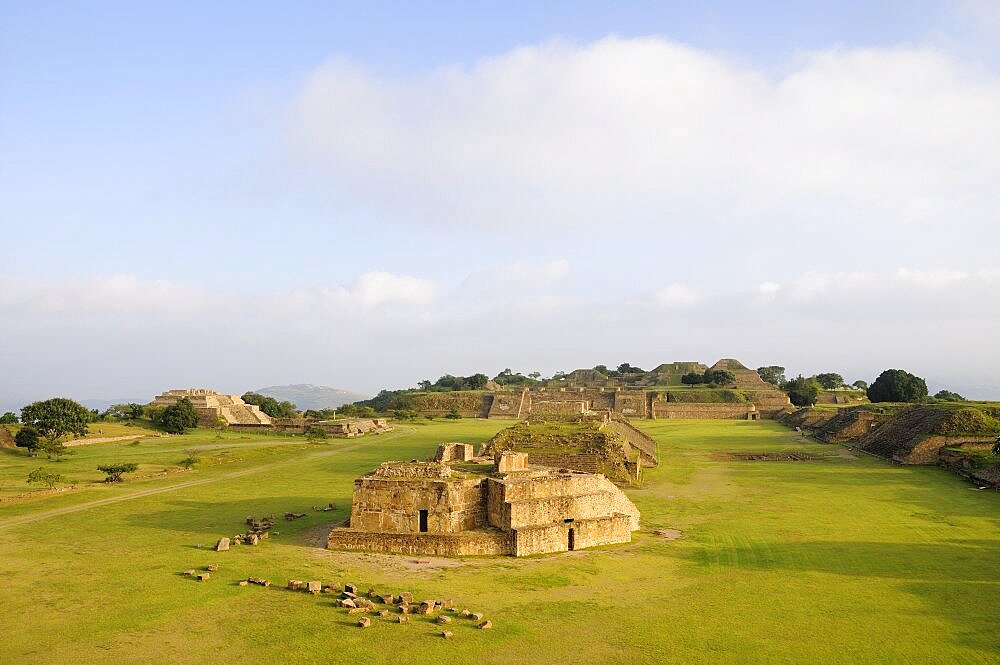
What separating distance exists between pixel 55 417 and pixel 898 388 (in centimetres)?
9062

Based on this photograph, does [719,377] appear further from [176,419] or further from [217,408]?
[176,419]

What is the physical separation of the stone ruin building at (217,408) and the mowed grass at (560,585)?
1613 inches

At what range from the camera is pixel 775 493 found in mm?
30500

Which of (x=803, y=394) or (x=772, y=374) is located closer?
(x=803, y=394)

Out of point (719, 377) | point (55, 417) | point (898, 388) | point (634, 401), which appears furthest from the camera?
point (719, 377)

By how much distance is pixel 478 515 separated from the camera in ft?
70.5

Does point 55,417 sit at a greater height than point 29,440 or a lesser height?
greater

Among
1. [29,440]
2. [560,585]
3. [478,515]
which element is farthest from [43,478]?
[560,585]

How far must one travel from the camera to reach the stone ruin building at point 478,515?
66.5 ft

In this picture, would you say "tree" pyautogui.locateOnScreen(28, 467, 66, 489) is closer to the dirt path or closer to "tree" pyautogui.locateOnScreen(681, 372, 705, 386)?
the dirt path

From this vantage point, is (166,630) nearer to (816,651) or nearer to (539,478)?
(539,478)

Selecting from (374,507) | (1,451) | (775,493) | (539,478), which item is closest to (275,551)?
(374,507)

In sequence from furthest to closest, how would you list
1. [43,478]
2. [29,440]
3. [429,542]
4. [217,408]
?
[217,408] < [29,440] < [43,478] < [429,542]

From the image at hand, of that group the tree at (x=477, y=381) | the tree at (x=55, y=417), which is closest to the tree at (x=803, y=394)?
the tree at (x=477, y=381)
